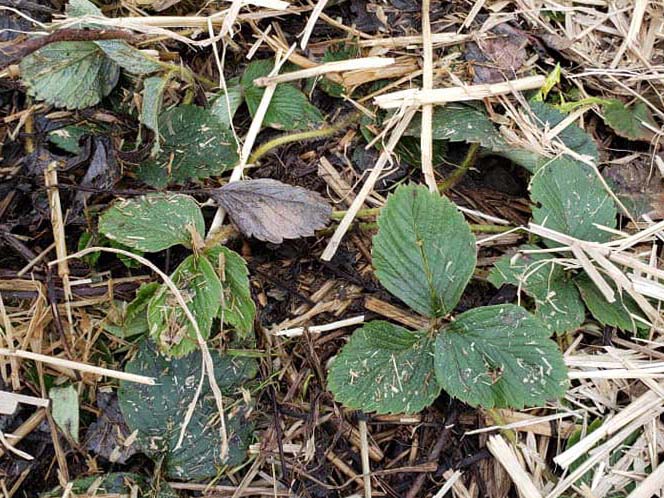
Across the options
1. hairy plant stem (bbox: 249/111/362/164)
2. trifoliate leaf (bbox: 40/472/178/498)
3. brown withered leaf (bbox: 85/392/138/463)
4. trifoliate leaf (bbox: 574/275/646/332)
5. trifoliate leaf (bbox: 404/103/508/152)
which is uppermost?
trifoliate leaf (bbox: 404/103/508/152)

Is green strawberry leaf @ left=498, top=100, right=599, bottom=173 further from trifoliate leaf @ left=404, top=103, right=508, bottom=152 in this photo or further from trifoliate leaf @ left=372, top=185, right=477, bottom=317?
trifoliate leaf @ left=372, top=185, right=477, bottom=317

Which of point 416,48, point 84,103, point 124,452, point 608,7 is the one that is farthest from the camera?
point 608,7

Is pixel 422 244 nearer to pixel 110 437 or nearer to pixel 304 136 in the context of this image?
pixel 304 136

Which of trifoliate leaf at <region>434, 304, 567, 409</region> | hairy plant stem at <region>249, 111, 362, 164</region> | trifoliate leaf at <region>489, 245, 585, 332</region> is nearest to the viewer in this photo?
trifoliate leaf at <region>434, 304, 567, 409</region>

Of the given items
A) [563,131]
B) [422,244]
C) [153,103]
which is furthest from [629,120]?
[153,103]

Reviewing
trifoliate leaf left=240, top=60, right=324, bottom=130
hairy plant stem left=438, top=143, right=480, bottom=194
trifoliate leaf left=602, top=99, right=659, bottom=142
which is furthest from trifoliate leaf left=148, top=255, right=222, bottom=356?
trifoliate leaf left=602, top=99, right=659, bottom=142

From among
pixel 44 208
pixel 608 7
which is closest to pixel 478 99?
pixel 608 7

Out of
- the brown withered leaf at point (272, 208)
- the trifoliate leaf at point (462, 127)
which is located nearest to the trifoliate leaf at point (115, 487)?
the brown withered leaf at point (272, 208)

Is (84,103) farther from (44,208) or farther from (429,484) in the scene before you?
(429,484)
